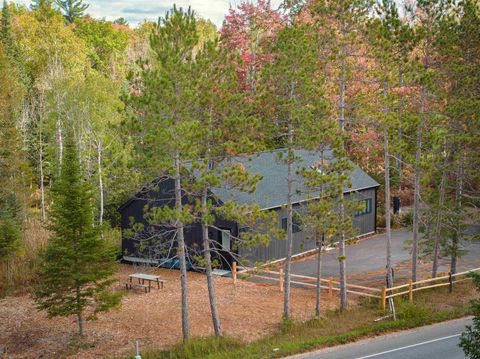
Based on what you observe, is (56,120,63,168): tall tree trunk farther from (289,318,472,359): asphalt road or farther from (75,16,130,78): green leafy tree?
(75,16,130,78): green leafy tree

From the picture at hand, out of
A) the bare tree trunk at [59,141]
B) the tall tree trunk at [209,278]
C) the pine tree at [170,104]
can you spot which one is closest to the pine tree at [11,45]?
the bare tree trunk at [59,141]

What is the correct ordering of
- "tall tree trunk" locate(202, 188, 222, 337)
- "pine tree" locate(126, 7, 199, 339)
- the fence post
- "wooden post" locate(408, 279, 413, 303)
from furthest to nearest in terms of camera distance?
"wooden post" locate(408, 279, 413, 303) → the fence post → "tall tree trunk" locate(202, 188, 222, 337) → "pine tree" locate(126, 7, 199, 339)

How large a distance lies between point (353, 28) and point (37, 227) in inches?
809

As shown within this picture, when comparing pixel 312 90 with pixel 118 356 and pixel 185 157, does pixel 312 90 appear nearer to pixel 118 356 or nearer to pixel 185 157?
pixel 185 157

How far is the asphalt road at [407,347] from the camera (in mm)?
Result: 16953

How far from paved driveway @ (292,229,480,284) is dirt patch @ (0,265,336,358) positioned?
339cm

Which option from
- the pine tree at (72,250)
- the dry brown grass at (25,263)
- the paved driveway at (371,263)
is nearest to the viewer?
the pine tree at (72,250)

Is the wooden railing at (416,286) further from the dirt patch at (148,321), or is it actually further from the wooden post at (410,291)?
the dirt patch at (148,321)

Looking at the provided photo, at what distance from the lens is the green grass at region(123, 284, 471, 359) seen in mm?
17375

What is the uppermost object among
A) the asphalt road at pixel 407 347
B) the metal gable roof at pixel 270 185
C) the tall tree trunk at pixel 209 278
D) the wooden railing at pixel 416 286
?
the metal gable roof at pixel 270 185

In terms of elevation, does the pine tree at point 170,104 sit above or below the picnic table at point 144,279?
above

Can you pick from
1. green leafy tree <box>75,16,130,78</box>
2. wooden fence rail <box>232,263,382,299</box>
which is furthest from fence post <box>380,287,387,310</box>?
green leafy tree <box>75,16,130,78</box>

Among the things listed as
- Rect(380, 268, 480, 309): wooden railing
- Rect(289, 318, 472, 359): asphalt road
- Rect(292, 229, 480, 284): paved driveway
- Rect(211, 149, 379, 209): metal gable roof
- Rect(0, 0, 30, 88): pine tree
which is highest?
Rect(0, 0, 30, 88): pine tree

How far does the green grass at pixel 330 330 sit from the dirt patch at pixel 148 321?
3.45 feet
